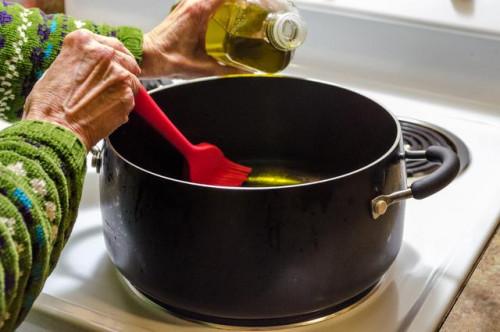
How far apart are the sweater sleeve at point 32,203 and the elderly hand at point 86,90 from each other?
0.12ft

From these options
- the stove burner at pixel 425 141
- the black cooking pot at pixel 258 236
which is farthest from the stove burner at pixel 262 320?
the stove burner at pixel 425 141

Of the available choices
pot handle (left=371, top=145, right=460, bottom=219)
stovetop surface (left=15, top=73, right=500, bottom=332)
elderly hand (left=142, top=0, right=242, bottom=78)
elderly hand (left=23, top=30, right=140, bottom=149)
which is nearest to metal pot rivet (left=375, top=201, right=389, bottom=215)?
pot handle (left=371, top=145, right=460, bottom=219)

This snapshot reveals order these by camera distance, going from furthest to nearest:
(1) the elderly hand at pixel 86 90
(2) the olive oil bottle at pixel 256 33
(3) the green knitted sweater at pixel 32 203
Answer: (2) the olive oil bottle at pixel 256 33 → (1) the elderly hand at pixel 86 90 → (3) the green knitted sweater at pixel 32 203

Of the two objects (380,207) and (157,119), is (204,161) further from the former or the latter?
(380,207)

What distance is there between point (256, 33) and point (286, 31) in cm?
4

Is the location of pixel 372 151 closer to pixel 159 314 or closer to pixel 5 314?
pixel 159 314

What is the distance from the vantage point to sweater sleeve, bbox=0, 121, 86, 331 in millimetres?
513

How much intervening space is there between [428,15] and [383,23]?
68 millimetres

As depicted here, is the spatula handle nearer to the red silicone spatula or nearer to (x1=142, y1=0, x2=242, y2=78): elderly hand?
the red silicone spatula

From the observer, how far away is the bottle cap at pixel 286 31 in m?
0.82

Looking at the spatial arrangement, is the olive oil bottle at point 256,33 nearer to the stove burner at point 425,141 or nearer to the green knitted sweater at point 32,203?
the stove burner at point 425,141

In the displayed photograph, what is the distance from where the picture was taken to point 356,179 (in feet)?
1.99

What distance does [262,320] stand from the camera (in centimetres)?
65

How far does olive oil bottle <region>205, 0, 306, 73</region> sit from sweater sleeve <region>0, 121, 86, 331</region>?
1.09 ft
